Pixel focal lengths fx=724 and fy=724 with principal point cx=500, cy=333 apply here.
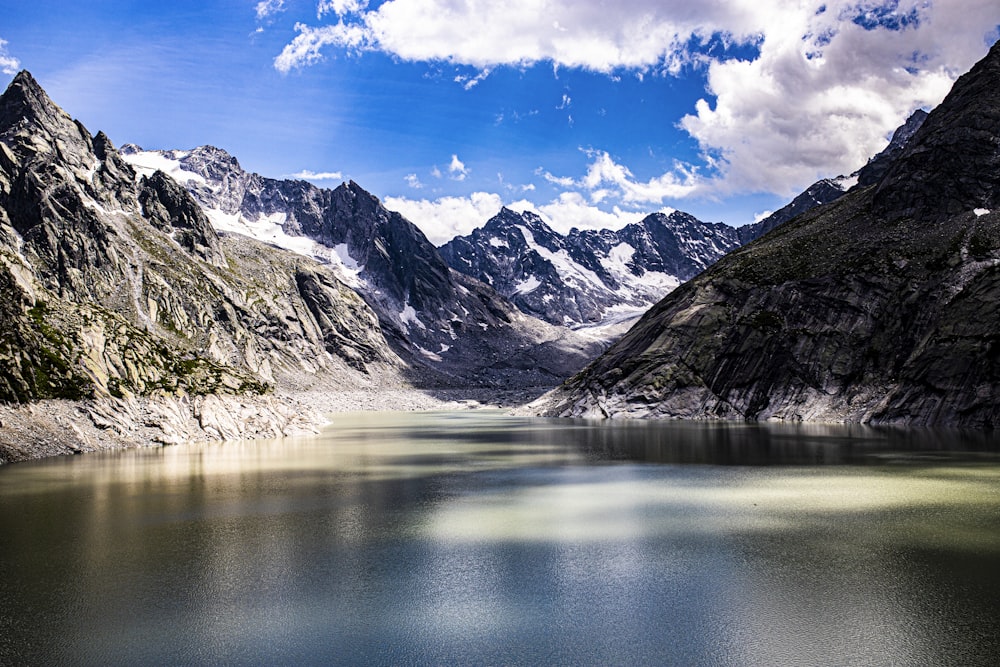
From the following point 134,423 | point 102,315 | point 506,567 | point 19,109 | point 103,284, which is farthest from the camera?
point 19,109

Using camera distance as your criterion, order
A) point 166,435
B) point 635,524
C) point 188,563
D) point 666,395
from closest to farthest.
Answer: point 188,563
point 635,524
point 166,435
point 666,395

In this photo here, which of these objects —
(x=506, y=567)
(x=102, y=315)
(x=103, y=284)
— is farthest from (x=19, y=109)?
(x=506, y=567)

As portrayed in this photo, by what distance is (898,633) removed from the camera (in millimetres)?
16438

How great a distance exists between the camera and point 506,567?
22578mm

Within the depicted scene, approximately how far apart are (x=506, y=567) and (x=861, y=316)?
4035 inches

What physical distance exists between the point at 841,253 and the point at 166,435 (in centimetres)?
10534

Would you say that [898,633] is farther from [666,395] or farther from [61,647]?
[666,395]

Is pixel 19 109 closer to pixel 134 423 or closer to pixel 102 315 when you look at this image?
pixel 102 315

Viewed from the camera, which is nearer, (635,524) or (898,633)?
(898,633)

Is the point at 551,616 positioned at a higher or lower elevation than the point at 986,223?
lower

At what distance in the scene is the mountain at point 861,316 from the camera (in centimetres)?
9050

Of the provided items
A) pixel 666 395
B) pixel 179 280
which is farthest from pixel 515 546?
pixel 179 280

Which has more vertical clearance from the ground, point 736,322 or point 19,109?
point 19,109

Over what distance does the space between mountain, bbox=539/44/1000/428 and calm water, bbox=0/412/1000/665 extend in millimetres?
49035
